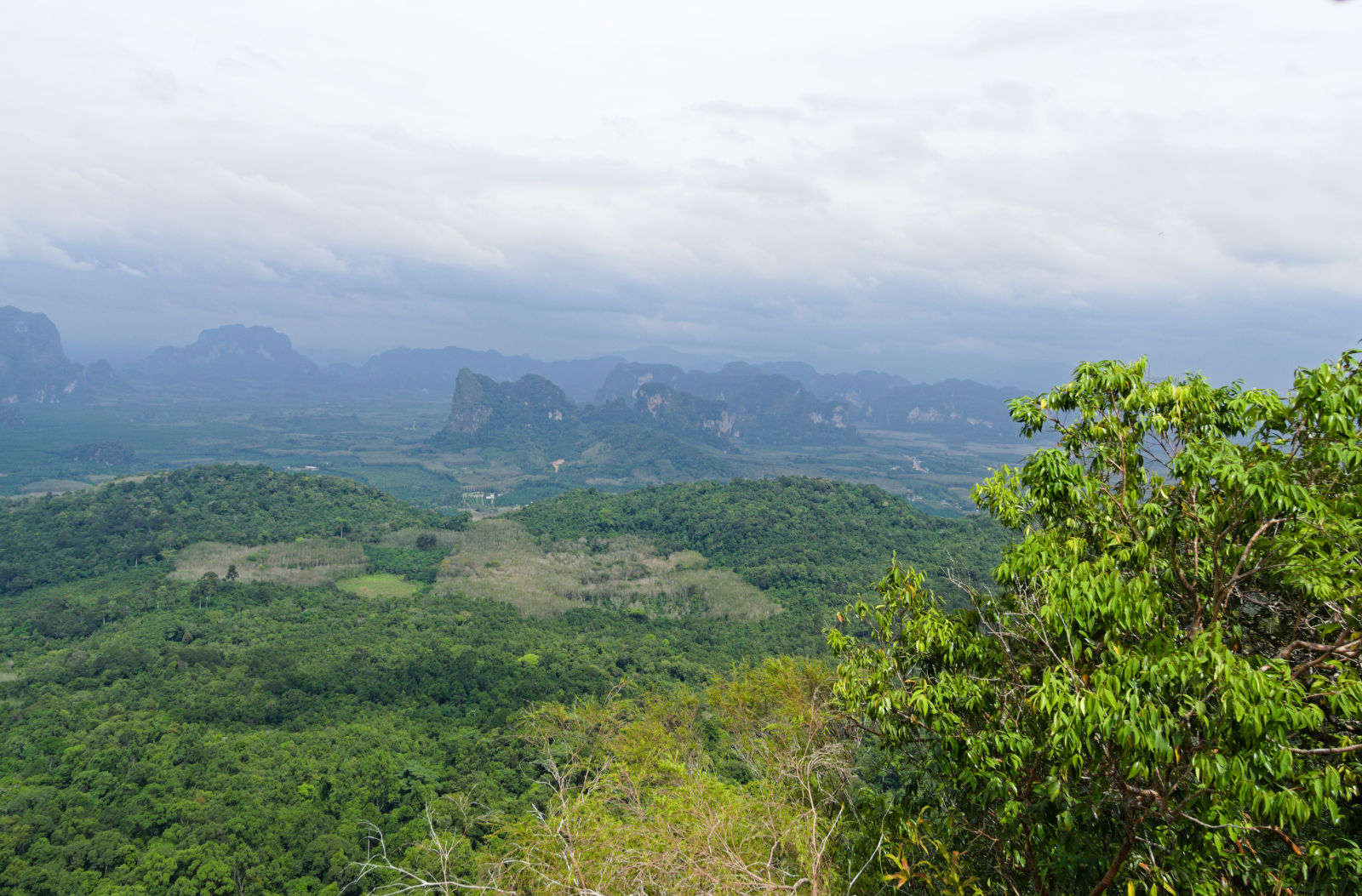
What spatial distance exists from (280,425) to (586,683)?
6968 inches

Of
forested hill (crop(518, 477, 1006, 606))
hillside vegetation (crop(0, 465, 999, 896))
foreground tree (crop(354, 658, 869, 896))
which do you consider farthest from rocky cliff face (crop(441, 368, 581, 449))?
foreground tree (crop(354, 658, 869, 896))

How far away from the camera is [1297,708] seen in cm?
372

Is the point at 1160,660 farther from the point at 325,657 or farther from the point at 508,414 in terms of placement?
the point at 508,414

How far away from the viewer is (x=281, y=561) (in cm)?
4981

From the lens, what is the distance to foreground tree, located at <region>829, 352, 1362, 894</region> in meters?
4.00

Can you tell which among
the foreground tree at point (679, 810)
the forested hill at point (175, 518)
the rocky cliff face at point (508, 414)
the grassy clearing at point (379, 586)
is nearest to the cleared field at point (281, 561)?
the grassy clearing at point (379, 586)

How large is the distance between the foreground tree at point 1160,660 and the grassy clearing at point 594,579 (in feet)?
126

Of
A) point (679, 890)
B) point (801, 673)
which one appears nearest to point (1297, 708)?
point (679, 890)

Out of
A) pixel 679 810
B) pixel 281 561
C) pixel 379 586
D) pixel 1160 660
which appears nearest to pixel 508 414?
pixel 281 561

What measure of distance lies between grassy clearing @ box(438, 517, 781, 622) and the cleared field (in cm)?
780

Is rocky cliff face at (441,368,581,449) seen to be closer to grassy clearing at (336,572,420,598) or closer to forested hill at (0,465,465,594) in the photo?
forested hill at (0,465,465,594)

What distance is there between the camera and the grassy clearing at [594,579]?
45.1 m

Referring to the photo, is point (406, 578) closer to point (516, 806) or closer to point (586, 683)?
point (586, 683)

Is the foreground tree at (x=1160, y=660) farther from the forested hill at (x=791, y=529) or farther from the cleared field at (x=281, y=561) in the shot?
the cleared field at (x=281, y=561)
